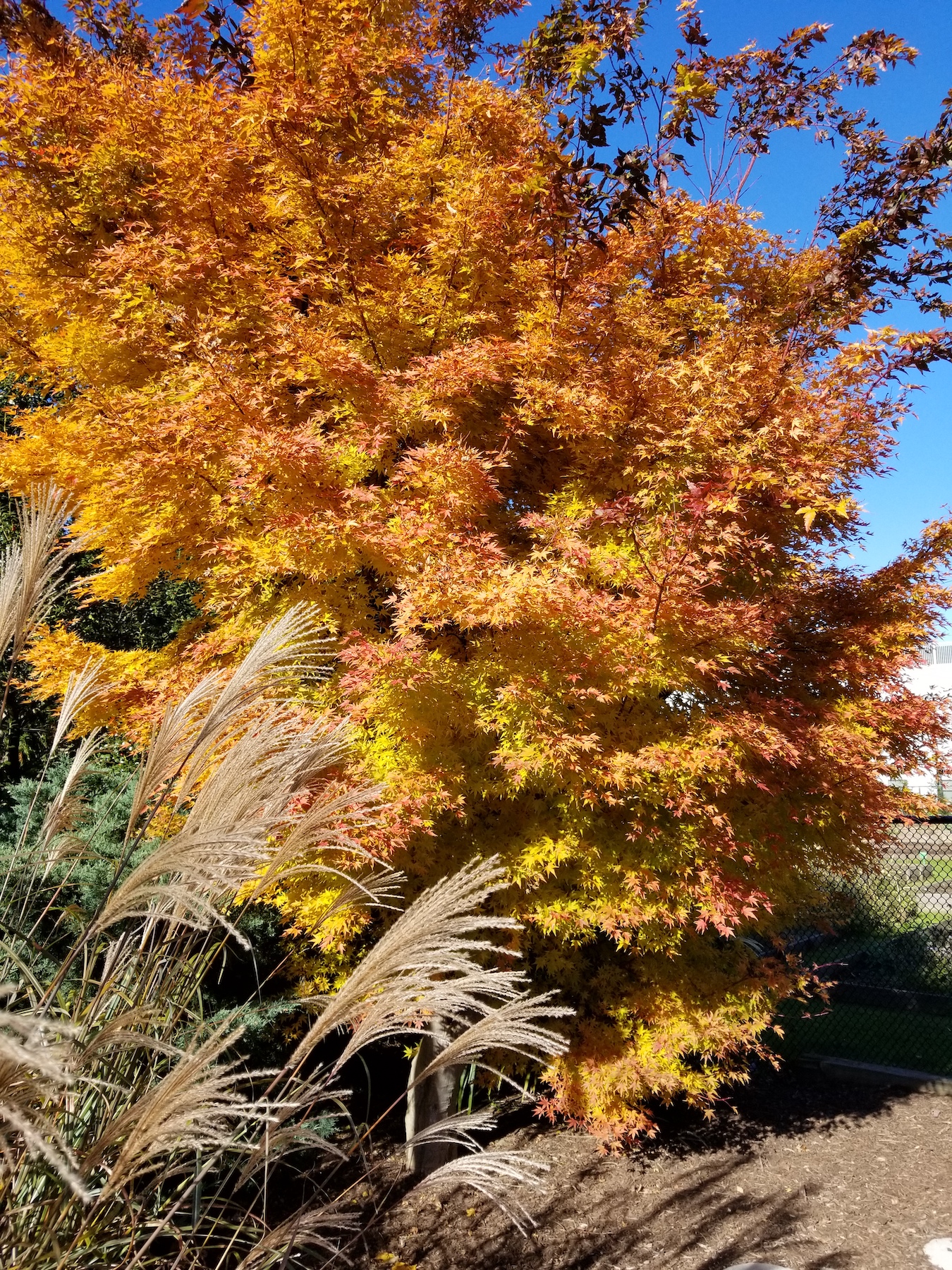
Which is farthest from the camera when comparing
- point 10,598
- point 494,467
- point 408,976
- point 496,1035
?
point 494,467

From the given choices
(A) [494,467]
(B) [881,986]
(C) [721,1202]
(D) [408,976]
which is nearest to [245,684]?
(D) [408,976]

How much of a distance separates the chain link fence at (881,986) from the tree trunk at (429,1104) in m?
2.59

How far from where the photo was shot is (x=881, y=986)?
859 cm

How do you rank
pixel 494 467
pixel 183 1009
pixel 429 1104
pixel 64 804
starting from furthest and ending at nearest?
pixel 429 1104 < pixel 494 467 < pixel 64 804 < pixel 183 1009

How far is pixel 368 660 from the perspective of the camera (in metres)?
3.67

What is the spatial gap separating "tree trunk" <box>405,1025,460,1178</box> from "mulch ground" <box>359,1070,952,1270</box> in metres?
0.25

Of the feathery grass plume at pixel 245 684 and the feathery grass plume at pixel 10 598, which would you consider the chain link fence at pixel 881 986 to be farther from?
the feathery grass plume at pixel 10 598

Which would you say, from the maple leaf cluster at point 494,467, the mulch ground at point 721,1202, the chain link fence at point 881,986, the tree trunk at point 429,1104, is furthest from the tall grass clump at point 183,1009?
the chain link fence at point 881,986

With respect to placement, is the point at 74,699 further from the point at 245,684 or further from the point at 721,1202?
the point at 721,1202

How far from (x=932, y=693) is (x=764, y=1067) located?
4302 millimetres

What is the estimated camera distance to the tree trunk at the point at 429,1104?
4992 millimetres

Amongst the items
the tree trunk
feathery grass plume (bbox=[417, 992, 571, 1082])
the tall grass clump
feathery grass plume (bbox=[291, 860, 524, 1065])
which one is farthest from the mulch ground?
feathery grass plume (bbox=[291, 860, 524, 1065])

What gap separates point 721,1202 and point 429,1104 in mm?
1814

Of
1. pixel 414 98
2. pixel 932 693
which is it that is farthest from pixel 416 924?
pixel 414 98
